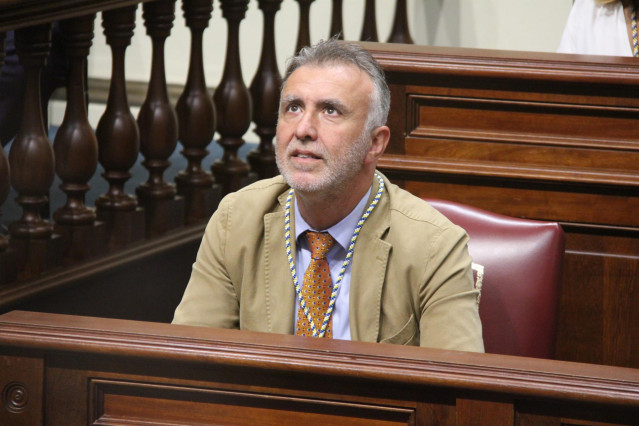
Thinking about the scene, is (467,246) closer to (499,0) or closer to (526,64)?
(526,64)

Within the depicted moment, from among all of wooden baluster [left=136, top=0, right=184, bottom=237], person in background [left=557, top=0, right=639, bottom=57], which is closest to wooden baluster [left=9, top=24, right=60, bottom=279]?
wooden baluster [left=136, top=0, right=184, bottom=237]

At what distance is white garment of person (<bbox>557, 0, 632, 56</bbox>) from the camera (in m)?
2.89

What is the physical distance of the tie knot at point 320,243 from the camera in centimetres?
184

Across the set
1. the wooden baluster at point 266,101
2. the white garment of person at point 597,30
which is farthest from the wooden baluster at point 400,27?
the white garment of person at point 597,30

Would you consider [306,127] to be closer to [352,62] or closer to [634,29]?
[352,62]

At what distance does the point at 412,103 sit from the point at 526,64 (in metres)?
0.27

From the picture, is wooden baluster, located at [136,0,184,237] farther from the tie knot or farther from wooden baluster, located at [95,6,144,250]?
the tie knot

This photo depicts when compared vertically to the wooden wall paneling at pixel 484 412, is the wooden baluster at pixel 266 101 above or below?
above

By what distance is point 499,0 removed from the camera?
5.34m

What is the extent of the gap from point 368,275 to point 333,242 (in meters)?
0.09

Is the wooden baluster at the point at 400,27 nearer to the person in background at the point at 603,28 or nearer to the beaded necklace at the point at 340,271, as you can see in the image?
the person in background at the point at 603,28

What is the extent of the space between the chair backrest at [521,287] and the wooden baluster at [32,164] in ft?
3.67

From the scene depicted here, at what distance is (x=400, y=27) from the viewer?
5137 mm

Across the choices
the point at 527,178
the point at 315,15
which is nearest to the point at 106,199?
the point at 527,178
